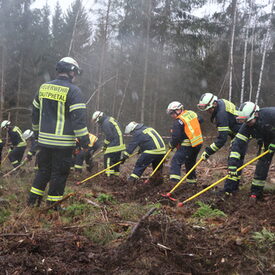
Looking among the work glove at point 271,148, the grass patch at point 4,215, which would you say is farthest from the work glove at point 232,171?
the grass patch at point 4,215

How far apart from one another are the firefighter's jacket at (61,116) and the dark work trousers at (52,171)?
0.49ft

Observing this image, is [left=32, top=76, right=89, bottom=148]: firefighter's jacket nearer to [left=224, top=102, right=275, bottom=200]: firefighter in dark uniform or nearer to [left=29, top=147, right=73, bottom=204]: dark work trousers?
[left=29, top=147, right=73, bottom=204]: dark work trousers

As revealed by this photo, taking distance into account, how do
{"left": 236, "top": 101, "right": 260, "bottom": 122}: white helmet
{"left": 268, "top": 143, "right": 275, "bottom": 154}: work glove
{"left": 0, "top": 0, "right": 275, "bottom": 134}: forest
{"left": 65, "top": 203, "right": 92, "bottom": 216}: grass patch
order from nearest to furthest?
{"left": 65, "top": 203, "right": 92, "bottom": 216}: grass patch < {"left": 236, "top": 101, "right": 260, "bottom": 122}: white helmet < {"left": 268, "top": 143, "right": 275, "bottom": 154}: work glove < {"left": 0, "top": 0, "right": 275, "bottom": 134}: forest

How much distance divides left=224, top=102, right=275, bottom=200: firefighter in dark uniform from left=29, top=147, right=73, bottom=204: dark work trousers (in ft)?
9.72

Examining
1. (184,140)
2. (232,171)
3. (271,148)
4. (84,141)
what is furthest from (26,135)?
(271,148)

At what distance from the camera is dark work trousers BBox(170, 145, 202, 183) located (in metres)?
6.92

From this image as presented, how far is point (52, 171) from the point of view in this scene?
15.4 feet

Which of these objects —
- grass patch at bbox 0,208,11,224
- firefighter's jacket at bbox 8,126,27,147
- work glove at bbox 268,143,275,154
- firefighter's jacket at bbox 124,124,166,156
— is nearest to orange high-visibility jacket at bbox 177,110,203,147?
firefighter's jacket at bbox 124,124,166,156

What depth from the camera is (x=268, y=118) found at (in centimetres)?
525

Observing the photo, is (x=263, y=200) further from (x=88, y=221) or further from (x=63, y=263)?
(x=63, y=263)

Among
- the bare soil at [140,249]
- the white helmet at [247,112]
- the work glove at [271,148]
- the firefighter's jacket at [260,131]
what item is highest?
the white helmet at [247,112]

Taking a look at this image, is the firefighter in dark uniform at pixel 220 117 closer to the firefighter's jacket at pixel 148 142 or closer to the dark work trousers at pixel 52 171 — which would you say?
the firefighter's jacket at pixel 148 142

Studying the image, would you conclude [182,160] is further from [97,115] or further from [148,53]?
[148,53]

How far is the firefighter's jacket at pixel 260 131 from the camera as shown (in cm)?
526
